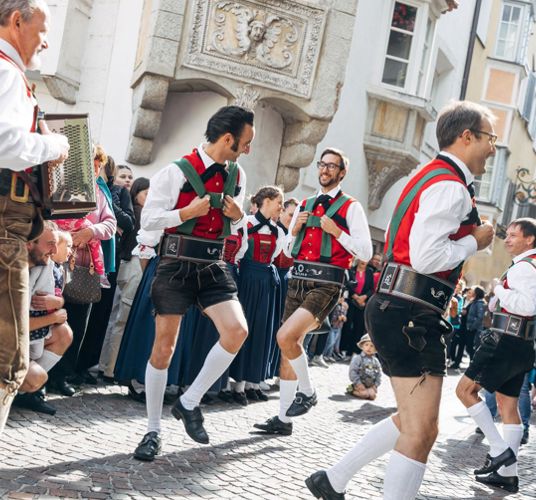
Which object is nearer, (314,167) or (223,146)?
(223,146)

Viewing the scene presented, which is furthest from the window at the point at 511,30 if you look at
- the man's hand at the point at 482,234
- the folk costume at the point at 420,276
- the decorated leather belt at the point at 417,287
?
the decorated leather belt at the point at 417,287

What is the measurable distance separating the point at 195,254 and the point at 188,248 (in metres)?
0.06

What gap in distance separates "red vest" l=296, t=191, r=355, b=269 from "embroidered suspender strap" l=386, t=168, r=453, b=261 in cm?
304

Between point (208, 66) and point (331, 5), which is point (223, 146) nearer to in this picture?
point (208, 66)

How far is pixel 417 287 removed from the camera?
446cm

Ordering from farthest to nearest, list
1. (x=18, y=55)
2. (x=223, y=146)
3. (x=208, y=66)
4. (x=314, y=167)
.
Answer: (x=314, y=167) → (x=208, y=66) → (x=223, y=146) → (x=18, y=55)

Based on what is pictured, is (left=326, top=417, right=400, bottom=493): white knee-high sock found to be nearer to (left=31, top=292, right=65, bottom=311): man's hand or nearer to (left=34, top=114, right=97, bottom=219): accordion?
(left=34, top=114, right=97, bottom=219): accordion

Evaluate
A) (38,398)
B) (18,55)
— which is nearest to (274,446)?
(38,398)

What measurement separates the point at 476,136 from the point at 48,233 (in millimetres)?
3184

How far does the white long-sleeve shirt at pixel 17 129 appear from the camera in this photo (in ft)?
12.1

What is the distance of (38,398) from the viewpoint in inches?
275

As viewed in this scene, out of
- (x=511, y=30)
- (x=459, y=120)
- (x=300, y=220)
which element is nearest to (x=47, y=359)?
(x=300, y=220)

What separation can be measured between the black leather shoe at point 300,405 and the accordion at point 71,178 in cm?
320

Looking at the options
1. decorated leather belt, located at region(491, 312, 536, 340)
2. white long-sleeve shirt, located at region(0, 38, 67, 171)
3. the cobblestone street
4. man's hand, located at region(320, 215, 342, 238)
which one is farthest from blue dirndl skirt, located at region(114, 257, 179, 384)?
white long-sleeve shirt, located at region(0, 38, 67, 171)
